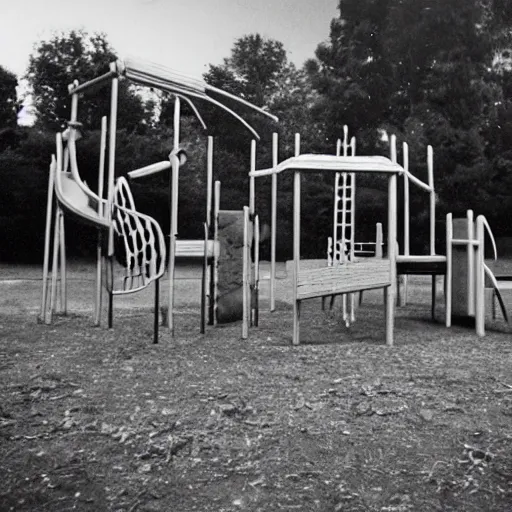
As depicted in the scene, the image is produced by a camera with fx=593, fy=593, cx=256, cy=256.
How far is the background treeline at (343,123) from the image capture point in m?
15.3

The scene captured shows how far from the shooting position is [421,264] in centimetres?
493

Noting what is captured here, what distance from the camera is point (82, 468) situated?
6.63 ft

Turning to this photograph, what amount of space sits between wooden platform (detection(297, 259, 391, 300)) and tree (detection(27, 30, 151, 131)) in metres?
13.8

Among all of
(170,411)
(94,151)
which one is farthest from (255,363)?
(94,151)

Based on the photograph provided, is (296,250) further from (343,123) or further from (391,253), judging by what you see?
(343,123)

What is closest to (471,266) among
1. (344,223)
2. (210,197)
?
(344,223)

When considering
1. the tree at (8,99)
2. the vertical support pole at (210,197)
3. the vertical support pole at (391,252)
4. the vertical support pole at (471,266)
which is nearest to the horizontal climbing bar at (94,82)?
the vertical support pole at (210,197)

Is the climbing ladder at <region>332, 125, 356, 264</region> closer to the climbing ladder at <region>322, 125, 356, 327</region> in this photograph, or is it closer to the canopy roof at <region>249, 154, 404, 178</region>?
the climbing ladder at <region>322, 125, 356, 327</region>

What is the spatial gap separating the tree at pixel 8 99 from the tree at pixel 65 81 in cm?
98

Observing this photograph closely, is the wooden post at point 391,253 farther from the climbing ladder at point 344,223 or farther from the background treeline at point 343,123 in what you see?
the background treeline at point 343,123

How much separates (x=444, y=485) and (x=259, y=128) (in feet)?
54.7

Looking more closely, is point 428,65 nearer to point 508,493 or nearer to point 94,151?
point 94,151

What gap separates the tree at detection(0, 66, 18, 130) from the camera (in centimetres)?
1489

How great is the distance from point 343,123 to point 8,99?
30.0ft
